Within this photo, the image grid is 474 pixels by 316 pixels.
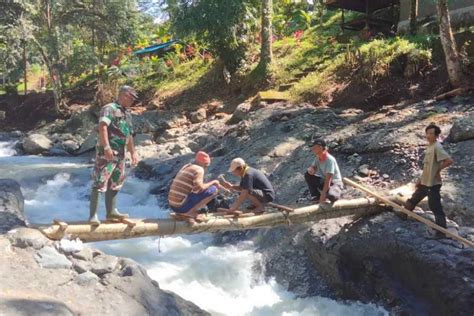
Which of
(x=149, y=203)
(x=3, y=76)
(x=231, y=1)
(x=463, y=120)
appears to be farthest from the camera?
(x=3, y=76)

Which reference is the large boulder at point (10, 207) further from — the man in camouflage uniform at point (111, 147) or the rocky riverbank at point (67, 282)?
the man in camouflage uniform at point (111, 147)

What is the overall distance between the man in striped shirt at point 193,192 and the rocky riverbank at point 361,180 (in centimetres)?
226

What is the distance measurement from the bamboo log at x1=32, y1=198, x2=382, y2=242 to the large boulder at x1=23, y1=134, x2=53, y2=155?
14213 millimetres

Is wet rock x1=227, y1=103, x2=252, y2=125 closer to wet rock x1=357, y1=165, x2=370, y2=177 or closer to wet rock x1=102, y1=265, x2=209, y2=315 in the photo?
wet rock x1=357, y1=165, x2=370, y2=177

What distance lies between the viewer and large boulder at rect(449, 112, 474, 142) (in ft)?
29.6

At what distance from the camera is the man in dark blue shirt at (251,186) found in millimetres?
7192

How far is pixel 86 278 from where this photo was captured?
16.8ft

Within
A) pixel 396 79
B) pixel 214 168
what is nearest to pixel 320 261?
pixel 214 168

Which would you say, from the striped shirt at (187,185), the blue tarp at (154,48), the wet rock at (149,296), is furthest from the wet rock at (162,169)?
the blue tarp at (154,48)

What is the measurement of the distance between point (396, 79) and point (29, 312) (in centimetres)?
1220

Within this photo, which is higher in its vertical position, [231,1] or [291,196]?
[231,1]

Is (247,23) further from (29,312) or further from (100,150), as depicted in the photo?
(29,312)

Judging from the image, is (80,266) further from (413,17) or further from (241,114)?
(413,17)

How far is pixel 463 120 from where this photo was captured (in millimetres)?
9266
